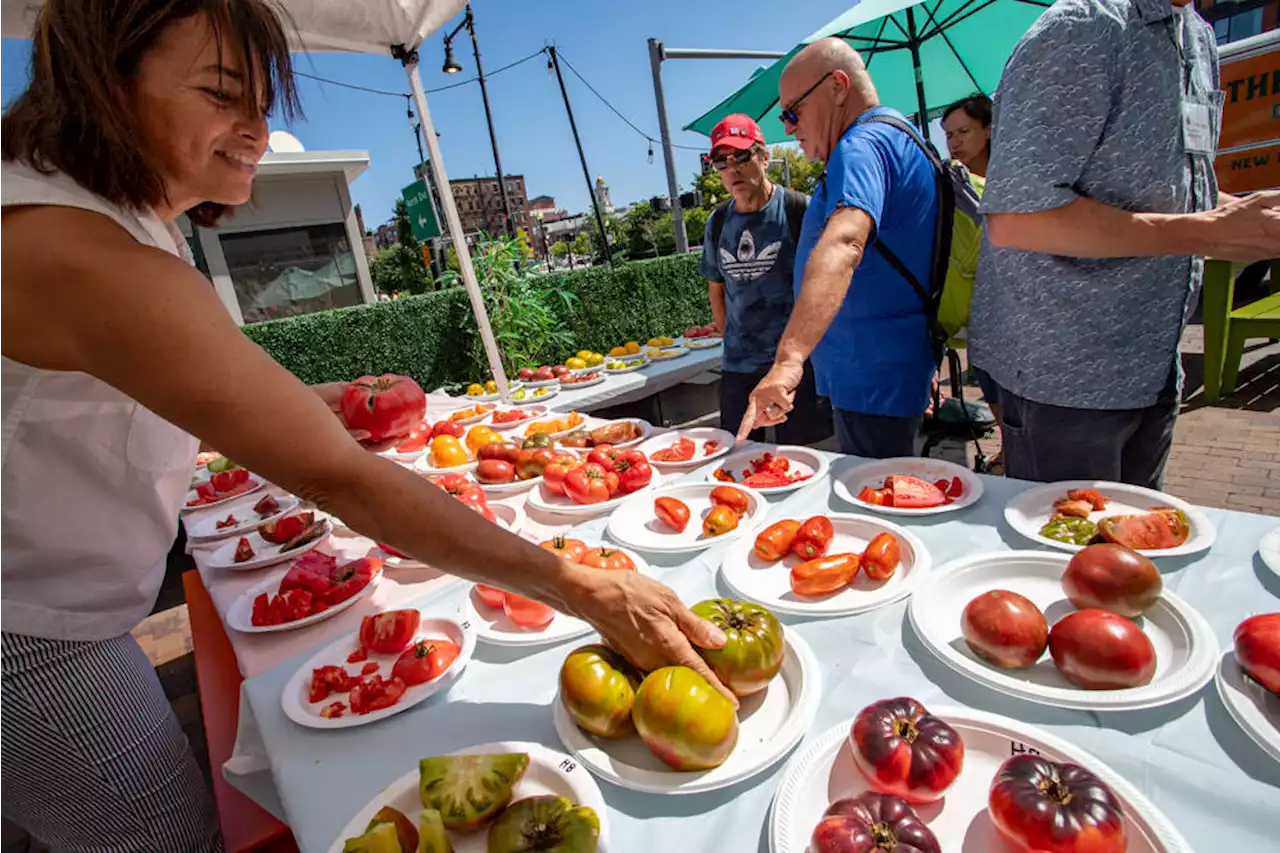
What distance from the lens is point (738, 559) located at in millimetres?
1778

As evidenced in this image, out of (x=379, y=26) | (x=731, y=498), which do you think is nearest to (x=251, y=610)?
(x=731, y=498)

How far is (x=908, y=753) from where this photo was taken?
0.95 meters

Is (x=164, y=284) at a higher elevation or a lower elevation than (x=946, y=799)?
higher

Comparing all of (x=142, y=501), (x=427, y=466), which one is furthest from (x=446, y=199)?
(x=142, y=501)

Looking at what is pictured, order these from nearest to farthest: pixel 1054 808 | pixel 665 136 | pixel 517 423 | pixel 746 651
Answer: pixel 1054 808
pixel 746 651
pixel 517 423
pixel 665 136

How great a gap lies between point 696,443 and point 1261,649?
2.12m

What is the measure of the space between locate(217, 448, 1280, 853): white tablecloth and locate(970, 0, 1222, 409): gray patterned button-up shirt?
600 millimetres

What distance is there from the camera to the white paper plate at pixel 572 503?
2.38 meters

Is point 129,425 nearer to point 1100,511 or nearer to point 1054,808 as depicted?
point 1054,808

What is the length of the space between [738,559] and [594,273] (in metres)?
8.90

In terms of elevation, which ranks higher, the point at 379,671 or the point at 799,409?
the point at 379,671

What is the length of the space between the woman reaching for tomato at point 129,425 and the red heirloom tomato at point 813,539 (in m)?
0.61

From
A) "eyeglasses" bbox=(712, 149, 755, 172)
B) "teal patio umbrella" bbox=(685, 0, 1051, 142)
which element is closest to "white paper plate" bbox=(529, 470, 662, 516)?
"eyeglasses" bbox=(712, 149, 755, 172)

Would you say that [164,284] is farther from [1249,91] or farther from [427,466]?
[1249,91]
